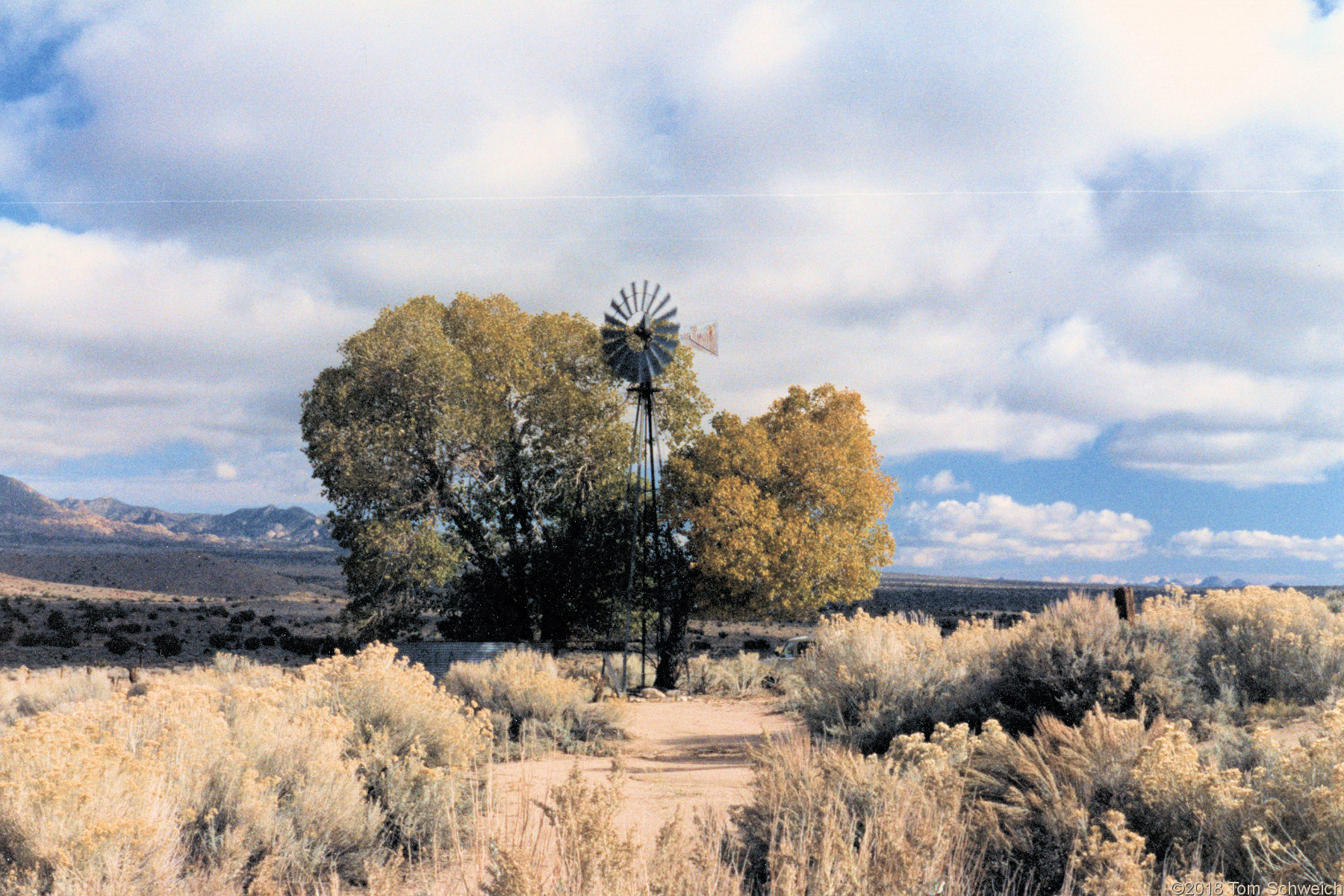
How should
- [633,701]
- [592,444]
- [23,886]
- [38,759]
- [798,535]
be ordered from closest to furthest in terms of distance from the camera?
1. [23,886]
2. [38,759]
3. [633,701]
4. [798,535]
5. [592,444]

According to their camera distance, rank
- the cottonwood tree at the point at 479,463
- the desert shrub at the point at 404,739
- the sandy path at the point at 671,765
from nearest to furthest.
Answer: the desert shrub at the point at 404,739
the sandy path at the point at 671,765
the cottonwood tree at the point at 479,463

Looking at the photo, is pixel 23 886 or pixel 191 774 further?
pixel 191 774

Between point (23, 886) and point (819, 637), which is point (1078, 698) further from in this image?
point (23, 886)

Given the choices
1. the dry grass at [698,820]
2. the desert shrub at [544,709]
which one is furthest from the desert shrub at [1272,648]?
the desert shrub at [544,709]

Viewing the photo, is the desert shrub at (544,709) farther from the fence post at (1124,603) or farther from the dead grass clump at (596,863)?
the dead grass clump at (596,863)

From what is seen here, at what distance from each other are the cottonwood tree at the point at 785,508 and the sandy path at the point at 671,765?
11.7 feet

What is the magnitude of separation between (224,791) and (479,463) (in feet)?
57.1

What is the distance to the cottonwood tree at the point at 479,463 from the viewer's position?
2245 cm

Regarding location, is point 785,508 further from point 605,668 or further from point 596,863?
point 596,863

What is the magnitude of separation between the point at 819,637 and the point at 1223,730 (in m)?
5.83

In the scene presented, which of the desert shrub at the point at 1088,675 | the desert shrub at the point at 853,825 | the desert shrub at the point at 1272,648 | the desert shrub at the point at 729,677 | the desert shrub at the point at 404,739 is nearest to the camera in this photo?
the desert shrub at the point at 853,825

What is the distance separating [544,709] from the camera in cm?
1403

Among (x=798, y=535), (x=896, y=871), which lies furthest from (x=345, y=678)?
(x=798, y=535)

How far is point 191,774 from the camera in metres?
6.65
